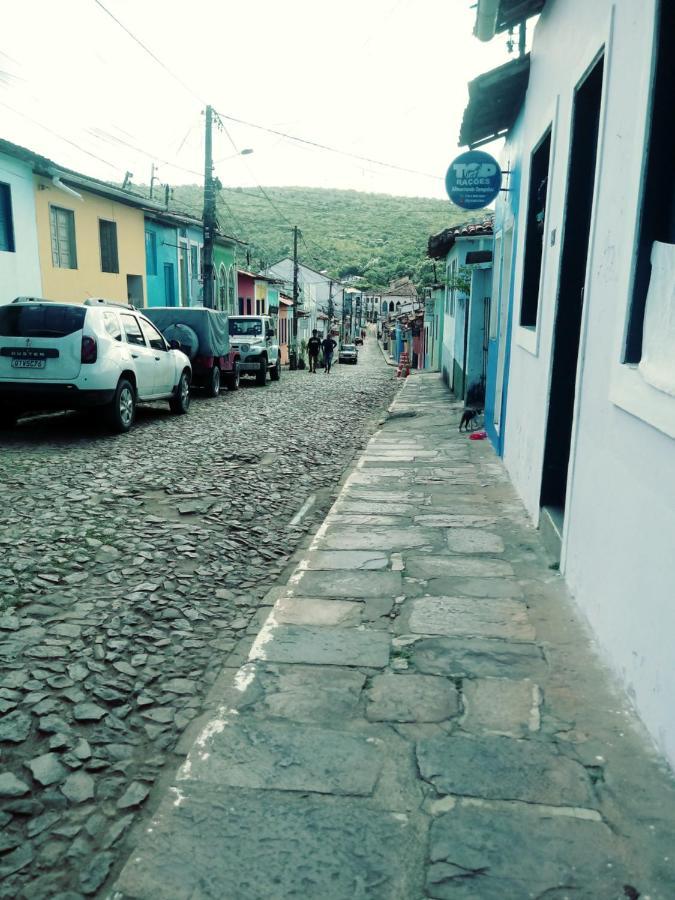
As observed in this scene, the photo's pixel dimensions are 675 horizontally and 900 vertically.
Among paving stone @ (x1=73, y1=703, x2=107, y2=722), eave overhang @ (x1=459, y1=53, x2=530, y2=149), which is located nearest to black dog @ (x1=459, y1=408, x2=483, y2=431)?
eave overhang @ (x1=459, y1=53, x2=530, y2=149)

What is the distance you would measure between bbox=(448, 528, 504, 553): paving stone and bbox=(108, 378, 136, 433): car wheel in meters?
5.76

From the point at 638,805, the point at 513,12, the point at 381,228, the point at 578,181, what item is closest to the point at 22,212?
the point at 513,12

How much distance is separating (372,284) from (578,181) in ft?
367

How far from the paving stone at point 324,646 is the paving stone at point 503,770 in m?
0.70

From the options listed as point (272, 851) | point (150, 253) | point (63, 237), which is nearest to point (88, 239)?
point (63, 237)

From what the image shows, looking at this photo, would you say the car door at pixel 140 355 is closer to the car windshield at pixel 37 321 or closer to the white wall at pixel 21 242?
the car windshield at pixel 37 321

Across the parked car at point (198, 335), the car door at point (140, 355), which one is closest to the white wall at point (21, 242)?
the parked car at point (198, 335)

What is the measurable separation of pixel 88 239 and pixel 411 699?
17.6 m

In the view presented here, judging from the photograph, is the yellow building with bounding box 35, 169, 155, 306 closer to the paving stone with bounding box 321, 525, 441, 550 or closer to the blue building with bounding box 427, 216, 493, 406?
the blue building with bounding box 427, 216, 493, 406

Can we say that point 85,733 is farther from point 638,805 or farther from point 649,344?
point 649,344

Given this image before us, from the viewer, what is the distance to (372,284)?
4459 inches

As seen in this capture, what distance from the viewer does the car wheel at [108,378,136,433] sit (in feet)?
30.5

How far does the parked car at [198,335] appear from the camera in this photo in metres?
14.9

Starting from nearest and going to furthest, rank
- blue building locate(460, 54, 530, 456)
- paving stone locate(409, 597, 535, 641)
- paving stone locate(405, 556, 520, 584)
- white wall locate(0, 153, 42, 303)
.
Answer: paving stone locate(409, 597, 535, 641)
paving stone locate(405, 556, 520, 584)
blue building locate(460, 54, 530, 456)
white wall locate(0, 153, 42, 303)
